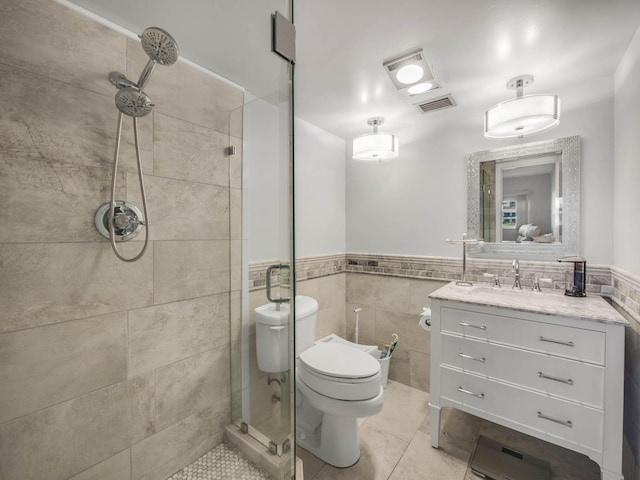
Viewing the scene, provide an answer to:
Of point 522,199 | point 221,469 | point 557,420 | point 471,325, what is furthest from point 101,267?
point 522,199

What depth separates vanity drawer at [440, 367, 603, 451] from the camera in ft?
3.91

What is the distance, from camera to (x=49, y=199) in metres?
0.93

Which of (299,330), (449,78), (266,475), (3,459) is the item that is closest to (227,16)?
(449,78)

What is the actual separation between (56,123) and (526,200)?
242 cm

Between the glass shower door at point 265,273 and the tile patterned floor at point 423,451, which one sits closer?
the glass shower door at point 265,273

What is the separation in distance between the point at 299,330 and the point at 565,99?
7.01ft

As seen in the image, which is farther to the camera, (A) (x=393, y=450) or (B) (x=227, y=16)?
(A) (x=393, y=450)

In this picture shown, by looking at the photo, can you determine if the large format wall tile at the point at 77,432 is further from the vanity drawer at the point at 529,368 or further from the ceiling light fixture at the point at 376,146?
the ceiling light fixture at the point at 376,146

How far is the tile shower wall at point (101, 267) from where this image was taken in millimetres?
881

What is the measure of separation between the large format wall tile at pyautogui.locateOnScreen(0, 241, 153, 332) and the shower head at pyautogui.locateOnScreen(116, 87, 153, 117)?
1.70ft

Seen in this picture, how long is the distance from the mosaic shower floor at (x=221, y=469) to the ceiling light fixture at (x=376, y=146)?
1994 mm

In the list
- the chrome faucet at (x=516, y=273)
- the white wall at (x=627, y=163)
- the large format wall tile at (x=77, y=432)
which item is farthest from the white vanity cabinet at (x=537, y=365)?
the large format wall tile at (x=77, y=432)

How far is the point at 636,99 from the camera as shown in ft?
4.09

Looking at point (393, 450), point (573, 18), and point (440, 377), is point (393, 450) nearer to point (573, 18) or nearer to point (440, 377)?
point (440, 377)
